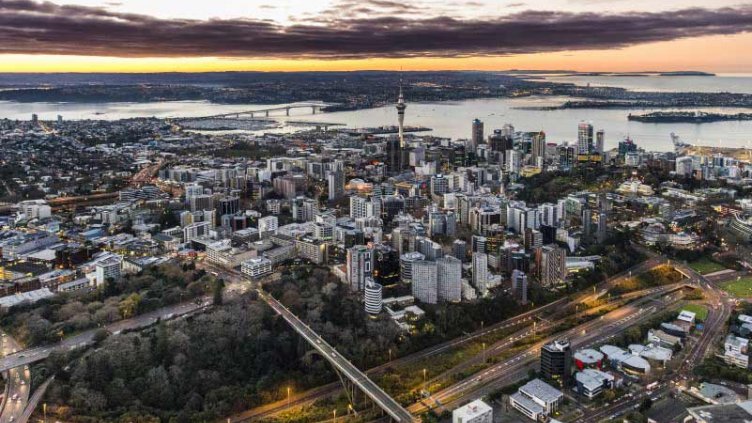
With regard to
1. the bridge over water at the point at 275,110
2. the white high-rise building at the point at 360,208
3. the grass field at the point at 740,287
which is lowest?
the grass field at the point at 740,287

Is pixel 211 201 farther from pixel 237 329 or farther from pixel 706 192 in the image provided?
pixel 706 192

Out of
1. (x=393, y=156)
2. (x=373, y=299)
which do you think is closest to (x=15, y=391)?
(x=373, y=299)

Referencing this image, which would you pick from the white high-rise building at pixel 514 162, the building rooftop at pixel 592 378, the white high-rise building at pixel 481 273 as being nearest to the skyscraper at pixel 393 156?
the white high-rise building at pixel 514 162

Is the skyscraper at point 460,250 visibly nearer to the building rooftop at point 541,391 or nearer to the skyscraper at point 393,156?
the building rooftop at point 541,391

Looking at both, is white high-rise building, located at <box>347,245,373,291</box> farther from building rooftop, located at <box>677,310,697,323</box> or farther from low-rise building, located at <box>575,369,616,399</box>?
Result: building rooftop, located at <box>677,310,697,323</box>

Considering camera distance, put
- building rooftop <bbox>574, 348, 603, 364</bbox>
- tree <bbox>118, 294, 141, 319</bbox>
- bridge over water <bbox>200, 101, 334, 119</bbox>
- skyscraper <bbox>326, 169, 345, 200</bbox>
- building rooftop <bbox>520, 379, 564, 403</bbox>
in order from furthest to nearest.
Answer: bridge over water <bbox>200, 101, 334, 119</bbox>, skyscraper <bbox>326, 169, 345, 200</bbox>, tree <bbox>118, 294, 141, 319</bbox>, building rooftop <bbox>574, 348, 603, 364</bbox>, building rooftop <bbox>520, 379, 564, 403</bbox>

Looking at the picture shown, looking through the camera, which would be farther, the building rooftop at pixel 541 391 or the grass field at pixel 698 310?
the grass field at pixel 698 310

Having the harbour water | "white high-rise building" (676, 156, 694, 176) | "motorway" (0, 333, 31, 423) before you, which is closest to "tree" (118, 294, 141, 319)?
"motorway" (0, 333, 31, 423)

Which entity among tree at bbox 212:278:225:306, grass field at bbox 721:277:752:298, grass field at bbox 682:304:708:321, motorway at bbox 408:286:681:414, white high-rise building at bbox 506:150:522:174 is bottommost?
motorway at bbox 408:286:681:414
